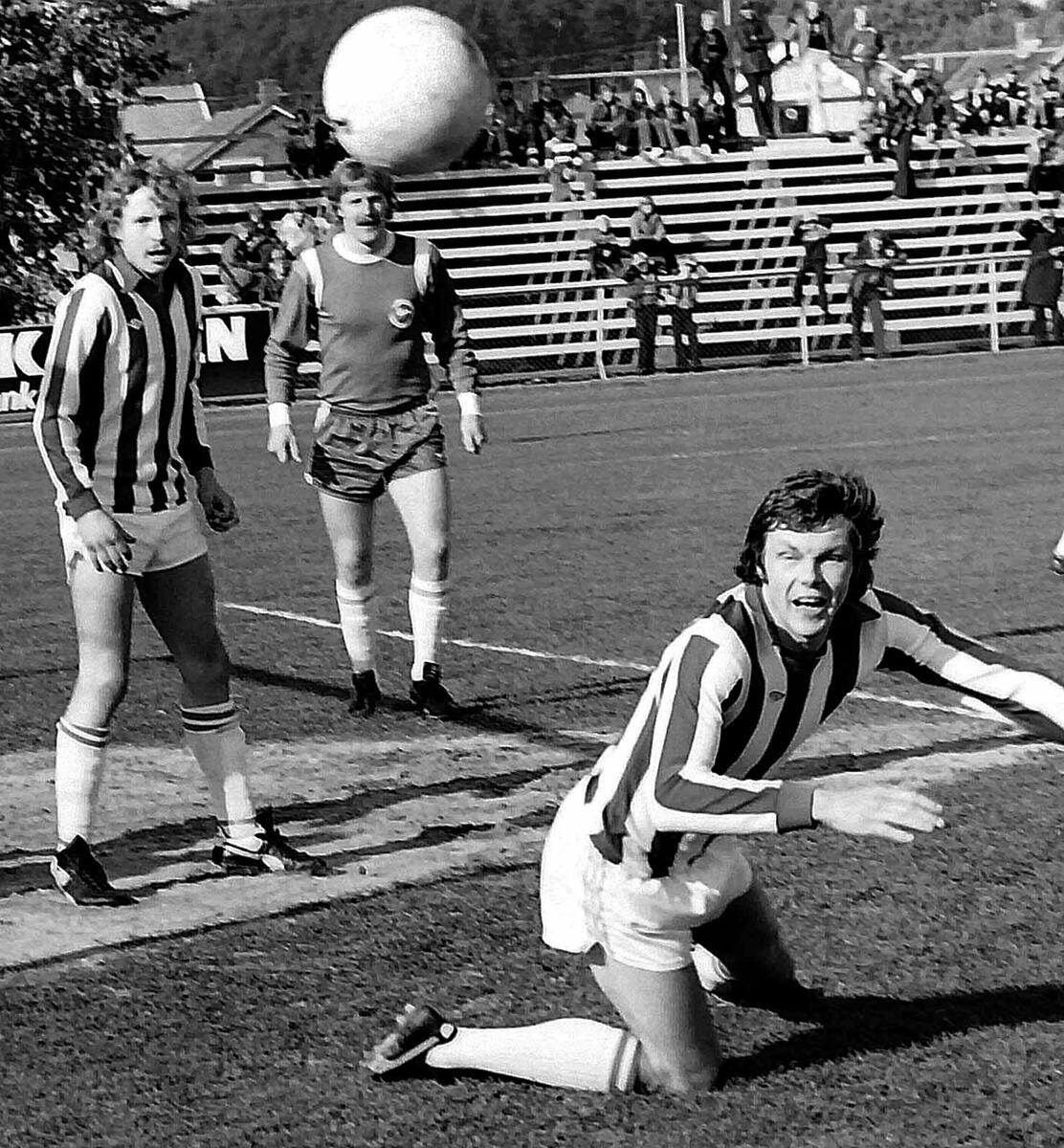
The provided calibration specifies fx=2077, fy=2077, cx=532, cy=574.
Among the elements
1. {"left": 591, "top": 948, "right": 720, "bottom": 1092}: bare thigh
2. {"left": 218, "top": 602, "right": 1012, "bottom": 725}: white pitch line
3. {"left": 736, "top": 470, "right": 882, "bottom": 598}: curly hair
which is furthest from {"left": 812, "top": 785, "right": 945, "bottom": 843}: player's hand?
{"left": 218, "top": 602, "right": 1012, "bottom": 725}: white pitch line

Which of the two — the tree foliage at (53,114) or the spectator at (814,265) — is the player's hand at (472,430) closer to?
the spectator at (814,265)

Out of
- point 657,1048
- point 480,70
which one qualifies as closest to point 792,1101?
point 657,1048

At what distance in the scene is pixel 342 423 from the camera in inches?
323

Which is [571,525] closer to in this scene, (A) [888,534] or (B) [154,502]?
(A) [888,534]

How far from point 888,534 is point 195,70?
8315 centimetres

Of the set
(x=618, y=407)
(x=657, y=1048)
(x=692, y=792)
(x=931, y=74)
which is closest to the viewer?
(x=692, y=792)

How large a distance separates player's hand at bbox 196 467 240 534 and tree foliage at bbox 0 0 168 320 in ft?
85.0

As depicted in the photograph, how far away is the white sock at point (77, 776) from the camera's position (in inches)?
228

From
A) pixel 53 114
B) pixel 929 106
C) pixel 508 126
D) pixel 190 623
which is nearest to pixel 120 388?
pixel 190 623

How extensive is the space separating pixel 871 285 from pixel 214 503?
951 inches

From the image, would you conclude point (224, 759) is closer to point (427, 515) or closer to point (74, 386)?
point (74, 386)

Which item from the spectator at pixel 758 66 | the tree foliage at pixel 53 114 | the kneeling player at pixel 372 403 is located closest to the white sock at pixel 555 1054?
the kneeling player at pixel 372 403

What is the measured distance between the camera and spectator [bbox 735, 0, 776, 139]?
3356 centimetres

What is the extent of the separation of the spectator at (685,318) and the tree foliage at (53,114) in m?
9.15
